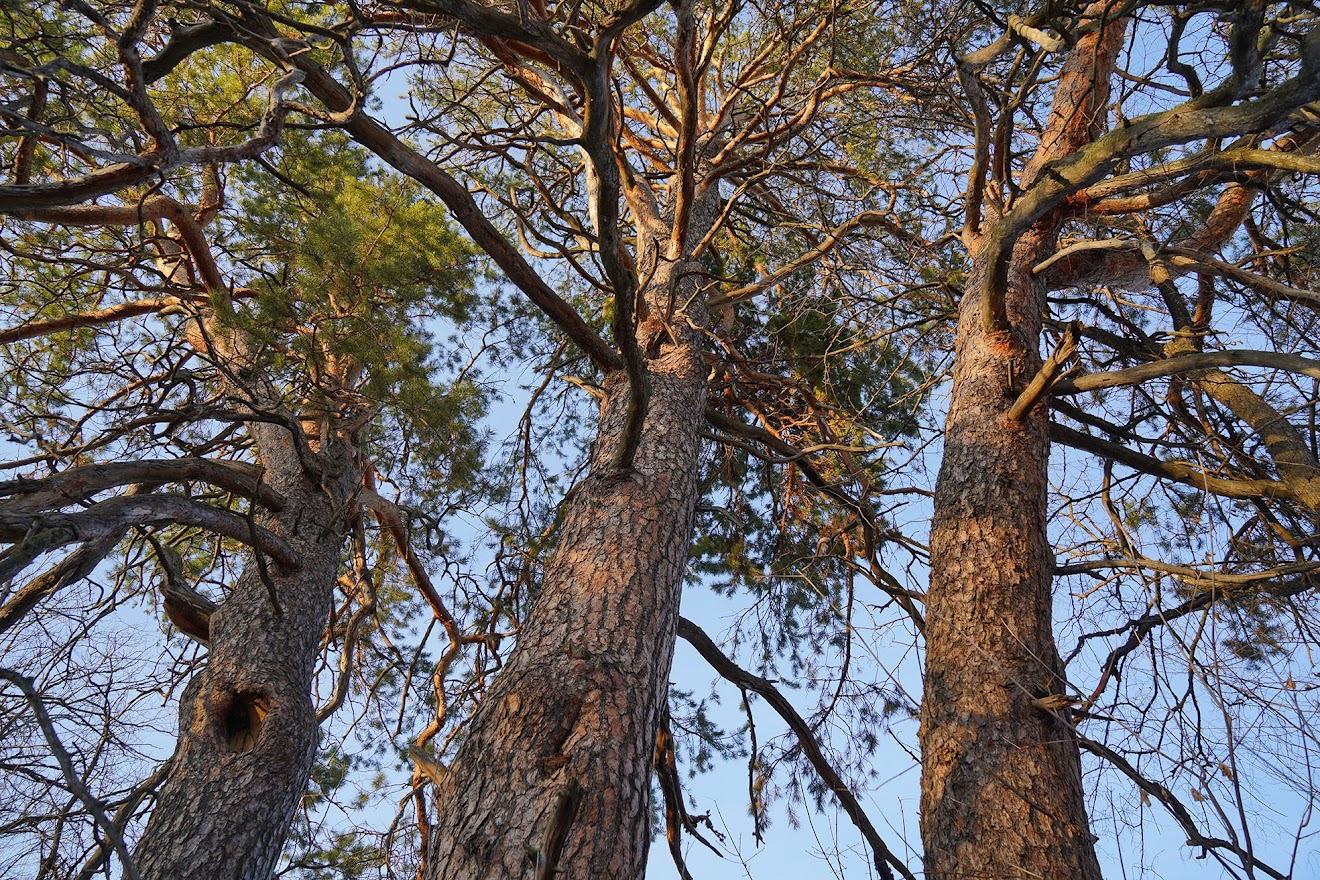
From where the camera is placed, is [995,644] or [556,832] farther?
[995,644]

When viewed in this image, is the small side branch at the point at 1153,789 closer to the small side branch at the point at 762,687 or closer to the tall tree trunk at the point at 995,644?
the tall tree trunk at the point at 995,644

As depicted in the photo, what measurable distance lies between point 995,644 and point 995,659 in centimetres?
20

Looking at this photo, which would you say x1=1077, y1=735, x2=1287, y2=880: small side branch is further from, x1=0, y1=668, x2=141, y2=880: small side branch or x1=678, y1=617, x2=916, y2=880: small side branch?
x1=0, y1=668, x2=141, y2=880: small side branch

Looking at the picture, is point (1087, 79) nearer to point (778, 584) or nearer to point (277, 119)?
point (778, 584)

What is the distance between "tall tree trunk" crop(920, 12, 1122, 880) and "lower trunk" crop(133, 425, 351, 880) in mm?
3030

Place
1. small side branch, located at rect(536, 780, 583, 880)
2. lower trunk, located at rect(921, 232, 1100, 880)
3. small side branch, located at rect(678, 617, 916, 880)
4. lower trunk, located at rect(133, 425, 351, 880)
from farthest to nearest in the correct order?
small side branch, located at rect(678, 617, 916, 880) → lower trunk, located at rect(133, 425, 351, 880) → lower trunk, located at rect(921, 232, 1100, 880) → small side branch, located at rect(536, 780, 583, 880)

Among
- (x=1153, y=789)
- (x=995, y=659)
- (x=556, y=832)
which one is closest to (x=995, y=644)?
(x=995, y=659)

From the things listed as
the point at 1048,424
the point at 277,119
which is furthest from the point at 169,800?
the point at 1048,424

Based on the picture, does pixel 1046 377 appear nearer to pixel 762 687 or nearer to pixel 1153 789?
pixel 1153 789

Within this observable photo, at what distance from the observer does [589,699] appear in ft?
8.88

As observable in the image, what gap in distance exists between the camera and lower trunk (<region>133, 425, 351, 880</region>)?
147 inches

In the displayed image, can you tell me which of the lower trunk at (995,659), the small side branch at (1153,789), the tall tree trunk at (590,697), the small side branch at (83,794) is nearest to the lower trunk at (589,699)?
the tall tree trunk at (590,697)

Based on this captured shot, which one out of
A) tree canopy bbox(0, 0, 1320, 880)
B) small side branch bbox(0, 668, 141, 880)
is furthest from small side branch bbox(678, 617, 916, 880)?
small side branch bbox(0, 668, 141, 880)

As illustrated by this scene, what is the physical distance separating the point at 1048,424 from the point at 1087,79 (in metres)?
2.21
